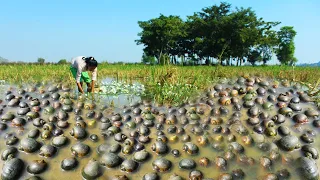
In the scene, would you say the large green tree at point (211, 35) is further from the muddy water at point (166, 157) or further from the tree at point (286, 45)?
the muddy water at point (166, 157)

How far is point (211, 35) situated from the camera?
52.5 meters

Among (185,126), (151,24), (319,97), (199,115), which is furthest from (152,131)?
(151,24)

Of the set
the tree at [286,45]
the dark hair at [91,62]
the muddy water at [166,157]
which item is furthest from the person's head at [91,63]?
the tree at [286,45]

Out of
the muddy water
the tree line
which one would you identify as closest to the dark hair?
the muddy water

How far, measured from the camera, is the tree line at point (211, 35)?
5122 centimetres

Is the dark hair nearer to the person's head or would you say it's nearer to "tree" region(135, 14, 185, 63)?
the person's head

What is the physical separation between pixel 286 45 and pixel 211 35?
35.7 meters

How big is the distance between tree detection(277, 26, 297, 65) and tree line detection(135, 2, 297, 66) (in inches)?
649

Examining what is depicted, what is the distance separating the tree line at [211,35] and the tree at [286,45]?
54.1 feet

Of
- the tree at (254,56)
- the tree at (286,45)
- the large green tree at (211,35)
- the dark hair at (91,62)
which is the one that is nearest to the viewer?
the dark hair at (91,62)

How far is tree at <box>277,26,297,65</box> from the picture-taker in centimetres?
7844

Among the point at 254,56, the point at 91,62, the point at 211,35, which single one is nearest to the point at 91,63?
the point at 91,62

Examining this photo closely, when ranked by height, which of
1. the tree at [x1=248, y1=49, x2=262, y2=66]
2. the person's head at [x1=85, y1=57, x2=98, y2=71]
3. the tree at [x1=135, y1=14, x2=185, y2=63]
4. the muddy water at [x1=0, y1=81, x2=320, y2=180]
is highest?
the tree at [x1=135, y1=14, x2=185, y2=63]

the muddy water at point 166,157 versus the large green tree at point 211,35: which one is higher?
the large green tree at point 211,35
